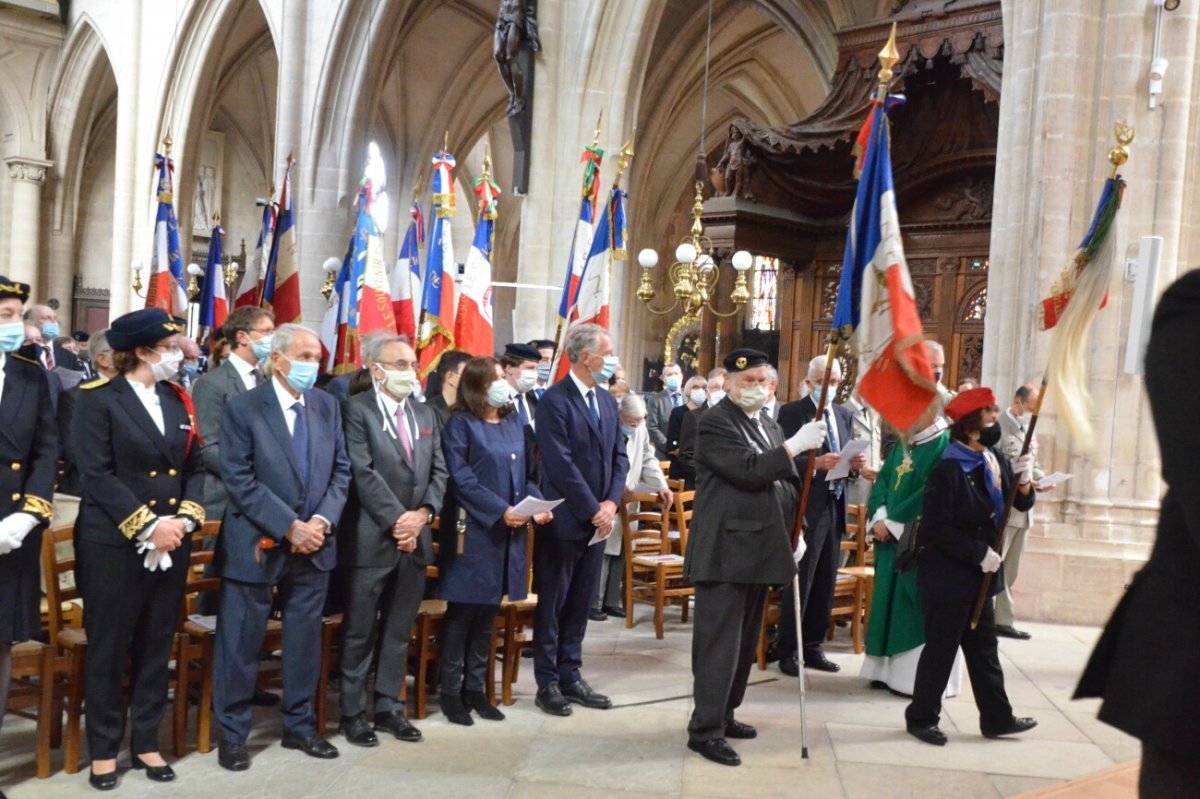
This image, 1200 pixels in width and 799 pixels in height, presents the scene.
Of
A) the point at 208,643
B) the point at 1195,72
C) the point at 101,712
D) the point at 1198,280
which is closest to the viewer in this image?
the point at 1198,280

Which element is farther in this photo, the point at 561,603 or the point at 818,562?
the point at 818,562

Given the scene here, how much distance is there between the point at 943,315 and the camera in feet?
40.6

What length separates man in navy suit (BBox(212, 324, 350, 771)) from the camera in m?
3.97

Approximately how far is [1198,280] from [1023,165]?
6560 mm

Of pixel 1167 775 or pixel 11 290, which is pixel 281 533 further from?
pixel 1167 775

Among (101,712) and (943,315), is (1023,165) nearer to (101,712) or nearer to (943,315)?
(943,315)

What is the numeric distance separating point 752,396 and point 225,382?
2.46 m

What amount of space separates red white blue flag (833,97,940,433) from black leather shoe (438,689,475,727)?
2199 mm

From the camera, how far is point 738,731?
4.67m

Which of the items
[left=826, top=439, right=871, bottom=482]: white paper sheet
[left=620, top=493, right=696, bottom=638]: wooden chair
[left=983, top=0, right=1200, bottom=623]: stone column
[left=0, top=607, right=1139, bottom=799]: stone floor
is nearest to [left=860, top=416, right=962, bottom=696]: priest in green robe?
[left=0, top=607, right=1139, bottom=799]: stone floor

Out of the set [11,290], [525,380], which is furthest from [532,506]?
[11,290]

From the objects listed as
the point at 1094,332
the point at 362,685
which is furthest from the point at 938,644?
the point at 1094,332

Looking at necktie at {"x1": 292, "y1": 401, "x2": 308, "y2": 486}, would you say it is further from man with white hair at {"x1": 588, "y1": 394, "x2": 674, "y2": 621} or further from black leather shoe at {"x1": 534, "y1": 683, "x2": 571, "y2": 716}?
man with white hair at {"x1": 588, "y1": 394, "x2": 674, "y2": 621}

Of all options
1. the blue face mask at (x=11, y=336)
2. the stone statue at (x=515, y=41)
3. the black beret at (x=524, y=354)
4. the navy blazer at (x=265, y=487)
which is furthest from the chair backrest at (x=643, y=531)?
the stone statue at (x=515, y=41)
